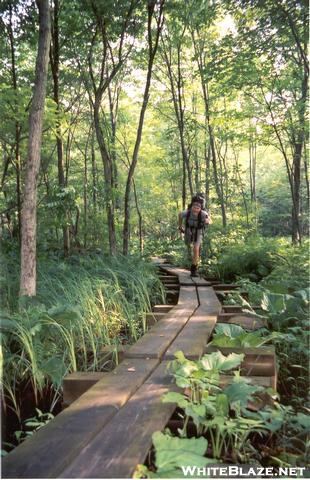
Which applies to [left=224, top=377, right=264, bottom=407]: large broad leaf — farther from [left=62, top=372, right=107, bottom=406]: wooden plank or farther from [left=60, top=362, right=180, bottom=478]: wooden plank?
[left=62, top=372, right=107, bottom=406]: wooden plank

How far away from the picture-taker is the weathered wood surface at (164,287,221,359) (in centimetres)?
332

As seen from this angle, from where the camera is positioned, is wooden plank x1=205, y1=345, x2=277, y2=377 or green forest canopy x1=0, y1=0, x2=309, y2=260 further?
green forest canopy x1=0, y1=0, x2=309, y2=260

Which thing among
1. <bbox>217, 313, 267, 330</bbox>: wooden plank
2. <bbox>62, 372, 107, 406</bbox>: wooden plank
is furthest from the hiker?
<bbox>62, 372, 107, 406</bbox>: wooden plank

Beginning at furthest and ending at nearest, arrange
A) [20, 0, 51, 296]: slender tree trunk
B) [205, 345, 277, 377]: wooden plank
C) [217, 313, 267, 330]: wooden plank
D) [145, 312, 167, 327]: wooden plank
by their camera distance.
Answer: [20, 0, 51, 296]: slender tree trunk < [145, 312, 167, 327]: wooden plank < [217, 313, 267, 330]: wooden plank < [205, 345, 277, 377]: wooden plank

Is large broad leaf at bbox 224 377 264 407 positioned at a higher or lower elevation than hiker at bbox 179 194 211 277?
lower

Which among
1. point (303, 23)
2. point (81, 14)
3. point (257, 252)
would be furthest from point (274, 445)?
point (81, 14)

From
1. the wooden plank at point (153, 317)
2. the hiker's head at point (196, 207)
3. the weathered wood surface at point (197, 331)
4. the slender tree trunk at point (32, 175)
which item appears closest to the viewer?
the weathered wood surface at point (197, 331)

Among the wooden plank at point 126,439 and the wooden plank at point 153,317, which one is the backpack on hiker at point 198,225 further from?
the wooden plank at point 126,439

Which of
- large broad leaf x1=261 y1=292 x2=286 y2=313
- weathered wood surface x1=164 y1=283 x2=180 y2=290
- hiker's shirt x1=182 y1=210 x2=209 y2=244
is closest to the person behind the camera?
large broad leaf x1=261 y1=292 x2=286 y2=313

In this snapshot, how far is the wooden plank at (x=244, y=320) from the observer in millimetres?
4270

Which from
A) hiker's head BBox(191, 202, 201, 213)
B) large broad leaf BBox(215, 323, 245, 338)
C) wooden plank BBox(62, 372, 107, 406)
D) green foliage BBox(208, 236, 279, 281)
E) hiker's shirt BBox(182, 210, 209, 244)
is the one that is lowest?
wooden plank BBox(62, 372, 107, 406)

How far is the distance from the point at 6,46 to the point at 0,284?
26.2 feet

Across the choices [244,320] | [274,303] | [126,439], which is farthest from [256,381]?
[244,320]

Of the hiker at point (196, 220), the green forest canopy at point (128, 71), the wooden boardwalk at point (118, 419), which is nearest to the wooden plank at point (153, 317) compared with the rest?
the wooden boardwalk at point (118, 419)
